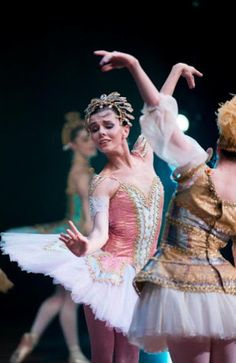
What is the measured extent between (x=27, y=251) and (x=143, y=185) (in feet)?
2.10

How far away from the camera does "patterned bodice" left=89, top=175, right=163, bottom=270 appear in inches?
131

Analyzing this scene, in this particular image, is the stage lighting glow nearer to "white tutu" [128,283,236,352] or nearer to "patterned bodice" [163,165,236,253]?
"patterned bodice" [163,165,236,253]

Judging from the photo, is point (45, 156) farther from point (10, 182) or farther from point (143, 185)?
point (143, 185)

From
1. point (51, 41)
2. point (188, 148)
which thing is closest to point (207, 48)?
point (51, 41)

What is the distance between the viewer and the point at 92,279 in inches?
128

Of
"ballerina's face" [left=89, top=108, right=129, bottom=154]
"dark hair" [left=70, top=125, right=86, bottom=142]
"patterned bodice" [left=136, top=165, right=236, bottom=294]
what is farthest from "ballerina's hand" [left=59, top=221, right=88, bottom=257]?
"dark hair" [left=70, top=125, right=86, bottom=142]

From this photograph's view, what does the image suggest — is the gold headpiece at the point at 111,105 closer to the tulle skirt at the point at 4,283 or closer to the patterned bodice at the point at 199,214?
the patterned bodice at the point at 199,214

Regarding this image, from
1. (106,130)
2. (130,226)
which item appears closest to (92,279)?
(130,226)

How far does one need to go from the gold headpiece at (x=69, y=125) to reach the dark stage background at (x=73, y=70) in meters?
0.14

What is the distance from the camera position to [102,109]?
3473 millimetres

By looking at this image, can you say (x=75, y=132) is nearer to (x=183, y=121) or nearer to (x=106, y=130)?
(x=183, y=121)

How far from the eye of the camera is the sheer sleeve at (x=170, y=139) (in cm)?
246

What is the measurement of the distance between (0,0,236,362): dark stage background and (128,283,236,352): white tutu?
3.52 metres

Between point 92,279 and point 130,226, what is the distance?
296 mm
